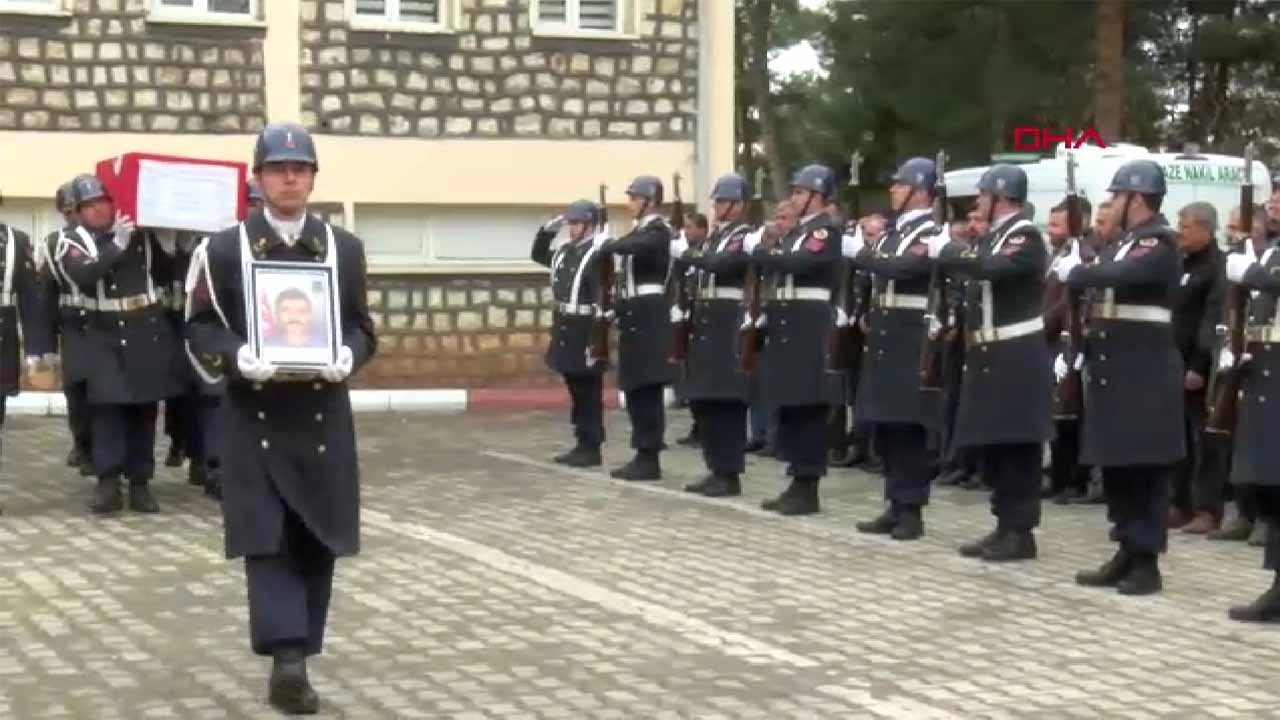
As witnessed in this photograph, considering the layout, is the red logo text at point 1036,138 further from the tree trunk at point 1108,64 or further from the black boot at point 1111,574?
the black boot at point 1111,574

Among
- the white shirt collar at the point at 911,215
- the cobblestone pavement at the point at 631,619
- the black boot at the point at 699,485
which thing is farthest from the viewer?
the black boot at the point at 699,485

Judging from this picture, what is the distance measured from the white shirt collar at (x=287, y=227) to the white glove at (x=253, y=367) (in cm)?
44

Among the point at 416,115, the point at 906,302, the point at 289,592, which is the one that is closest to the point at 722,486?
the point at 906,302

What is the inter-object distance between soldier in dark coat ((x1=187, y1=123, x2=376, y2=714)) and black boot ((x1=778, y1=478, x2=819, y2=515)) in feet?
16.8

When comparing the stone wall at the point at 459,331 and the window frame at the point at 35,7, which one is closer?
the window frame at the point at 35,7

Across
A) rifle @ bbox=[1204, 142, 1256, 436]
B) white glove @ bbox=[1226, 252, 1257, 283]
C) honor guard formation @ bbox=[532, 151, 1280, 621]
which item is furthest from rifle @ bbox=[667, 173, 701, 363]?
white glove @ bbox=[1226, 252, 1257, 283]

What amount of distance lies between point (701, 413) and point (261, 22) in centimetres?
800

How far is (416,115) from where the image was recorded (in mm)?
19969

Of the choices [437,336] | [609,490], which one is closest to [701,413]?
[609,490]

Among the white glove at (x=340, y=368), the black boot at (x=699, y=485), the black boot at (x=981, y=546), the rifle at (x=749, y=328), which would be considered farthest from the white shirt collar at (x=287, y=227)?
the black boot at (x=699, y=485)

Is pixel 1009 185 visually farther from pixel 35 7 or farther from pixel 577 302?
pixel 35 7

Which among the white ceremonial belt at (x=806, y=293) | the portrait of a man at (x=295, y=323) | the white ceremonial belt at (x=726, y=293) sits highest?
the portrait of a man at (x=295, y=323)

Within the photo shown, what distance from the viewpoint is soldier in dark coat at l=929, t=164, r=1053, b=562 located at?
10.3m

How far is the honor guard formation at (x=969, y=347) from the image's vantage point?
376 inches
